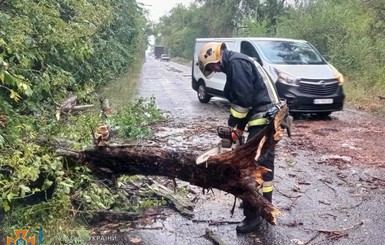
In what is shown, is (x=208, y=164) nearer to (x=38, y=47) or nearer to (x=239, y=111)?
(x=239, y=111)

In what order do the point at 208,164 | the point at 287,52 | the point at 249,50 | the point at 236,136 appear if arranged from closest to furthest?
the point at 208,164
the point at 236,136
the point at 287,52
the point at 249,50

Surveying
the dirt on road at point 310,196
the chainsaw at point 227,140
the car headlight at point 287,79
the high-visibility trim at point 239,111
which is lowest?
the dirt on road at point 310,196

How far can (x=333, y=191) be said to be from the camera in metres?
5.12

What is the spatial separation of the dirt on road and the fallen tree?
540 mm

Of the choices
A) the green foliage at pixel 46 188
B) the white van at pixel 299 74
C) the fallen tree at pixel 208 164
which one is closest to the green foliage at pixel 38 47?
the green foliage at pixel 46 188

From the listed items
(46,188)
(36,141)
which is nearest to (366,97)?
(36,141)

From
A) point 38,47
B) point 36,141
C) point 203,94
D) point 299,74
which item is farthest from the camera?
point 203,94

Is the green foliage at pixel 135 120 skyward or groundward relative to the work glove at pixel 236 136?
groundward

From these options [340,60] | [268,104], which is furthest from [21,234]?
[340,60]

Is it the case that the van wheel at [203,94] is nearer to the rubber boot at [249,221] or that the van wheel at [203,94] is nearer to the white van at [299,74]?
the white van at [299,74]

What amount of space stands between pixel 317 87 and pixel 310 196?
16.0 ft

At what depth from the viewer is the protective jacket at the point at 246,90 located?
12.8ft

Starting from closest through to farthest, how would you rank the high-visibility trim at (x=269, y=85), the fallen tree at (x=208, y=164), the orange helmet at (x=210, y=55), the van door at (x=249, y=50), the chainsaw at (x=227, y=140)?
the fallen tree at (x=208, y=164), the chainsaw at (x=227, y=140), the orange helmet at (x=210, y=55), the high-visibility trim at (x=269, y=85), the van door at (x=249, y=50)

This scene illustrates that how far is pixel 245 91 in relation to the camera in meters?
3.90
